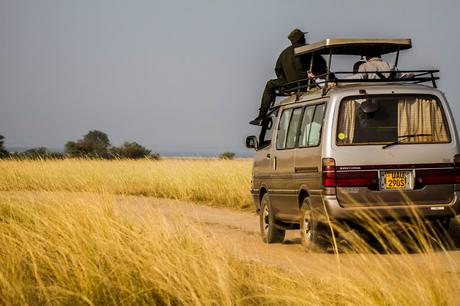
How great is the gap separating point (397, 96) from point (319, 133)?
108cm

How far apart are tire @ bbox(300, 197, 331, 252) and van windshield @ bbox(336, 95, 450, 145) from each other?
107 centimetres

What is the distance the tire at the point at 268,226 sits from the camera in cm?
1474

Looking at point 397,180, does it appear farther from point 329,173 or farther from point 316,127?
point 316,127

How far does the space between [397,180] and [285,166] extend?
2.08m

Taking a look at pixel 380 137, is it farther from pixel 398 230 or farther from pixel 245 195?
pixel 245 195

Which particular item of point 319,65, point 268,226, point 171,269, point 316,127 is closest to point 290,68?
point 319,65

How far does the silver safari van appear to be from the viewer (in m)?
12.3

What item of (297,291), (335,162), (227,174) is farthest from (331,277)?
(227,174)

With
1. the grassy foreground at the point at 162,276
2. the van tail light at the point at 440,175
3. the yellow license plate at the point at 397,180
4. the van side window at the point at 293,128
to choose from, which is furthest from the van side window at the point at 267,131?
the grassy foreground at the point at 162,276

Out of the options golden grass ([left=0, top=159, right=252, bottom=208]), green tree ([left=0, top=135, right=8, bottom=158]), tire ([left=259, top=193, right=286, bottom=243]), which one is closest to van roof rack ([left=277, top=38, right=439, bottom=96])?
tire ([left=259, top=193, right=286, bottom=243])

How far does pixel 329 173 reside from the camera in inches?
484

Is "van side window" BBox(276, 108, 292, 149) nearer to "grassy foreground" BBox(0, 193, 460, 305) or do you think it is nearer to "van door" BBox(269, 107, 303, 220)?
"van door" BBox(269, 107, 303, 220)

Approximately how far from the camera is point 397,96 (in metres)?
12.8

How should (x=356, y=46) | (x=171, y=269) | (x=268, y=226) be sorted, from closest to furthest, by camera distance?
(x=171, y=269), (x=356, y=46), (x=268, y=226)
